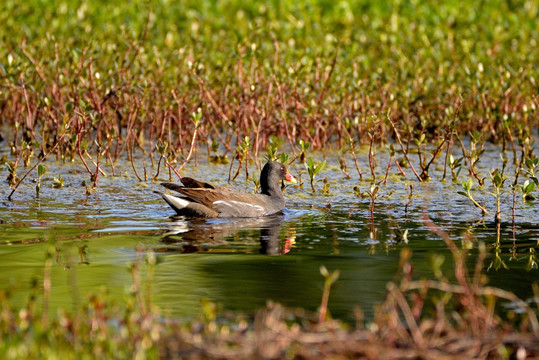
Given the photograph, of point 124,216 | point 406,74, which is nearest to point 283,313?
point 124,216

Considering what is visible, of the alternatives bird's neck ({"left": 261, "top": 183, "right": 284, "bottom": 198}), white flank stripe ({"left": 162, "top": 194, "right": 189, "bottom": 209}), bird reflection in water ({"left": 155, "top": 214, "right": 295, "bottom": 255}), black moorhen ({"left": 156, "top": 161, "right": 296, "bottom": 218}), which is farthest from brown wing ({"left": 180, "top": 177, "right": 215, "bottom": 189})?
bird's neck ({"left": 261, "top": 183, "right": 284, "bottom": 198})

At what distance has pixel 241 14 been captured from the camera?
1917 cm

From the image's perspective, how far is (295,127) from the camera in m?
12.7

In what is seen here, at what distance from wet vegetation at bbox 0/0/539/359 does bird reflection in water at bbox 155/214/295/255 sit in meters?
0.81

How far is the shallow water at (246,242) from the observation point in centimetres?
621

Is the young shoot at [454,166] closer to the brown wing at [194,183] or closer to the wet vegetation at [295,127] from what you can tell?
the wet vegetation at [295,127]

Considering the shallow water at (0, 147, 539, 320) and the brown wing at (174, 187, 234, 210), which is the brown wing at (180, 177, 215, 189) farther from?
the shallow water at (0, 147, 539, 320)

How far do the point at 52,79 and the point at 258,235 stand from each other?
5179 millimetres

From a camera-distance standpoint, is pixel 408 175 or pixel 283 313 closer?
pixel 283 313

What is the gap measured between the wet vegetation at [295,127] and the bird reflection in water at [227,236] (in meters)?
0.81

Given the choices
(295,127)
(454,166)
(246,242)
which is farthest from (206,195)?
(295,127)

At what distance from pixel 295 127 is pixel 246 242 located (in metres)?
4.79

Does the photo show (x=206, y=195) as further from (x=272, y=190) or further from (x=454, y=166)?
(x=454, y=166)

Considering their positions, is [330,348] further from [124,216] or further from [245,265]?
[124,216]
